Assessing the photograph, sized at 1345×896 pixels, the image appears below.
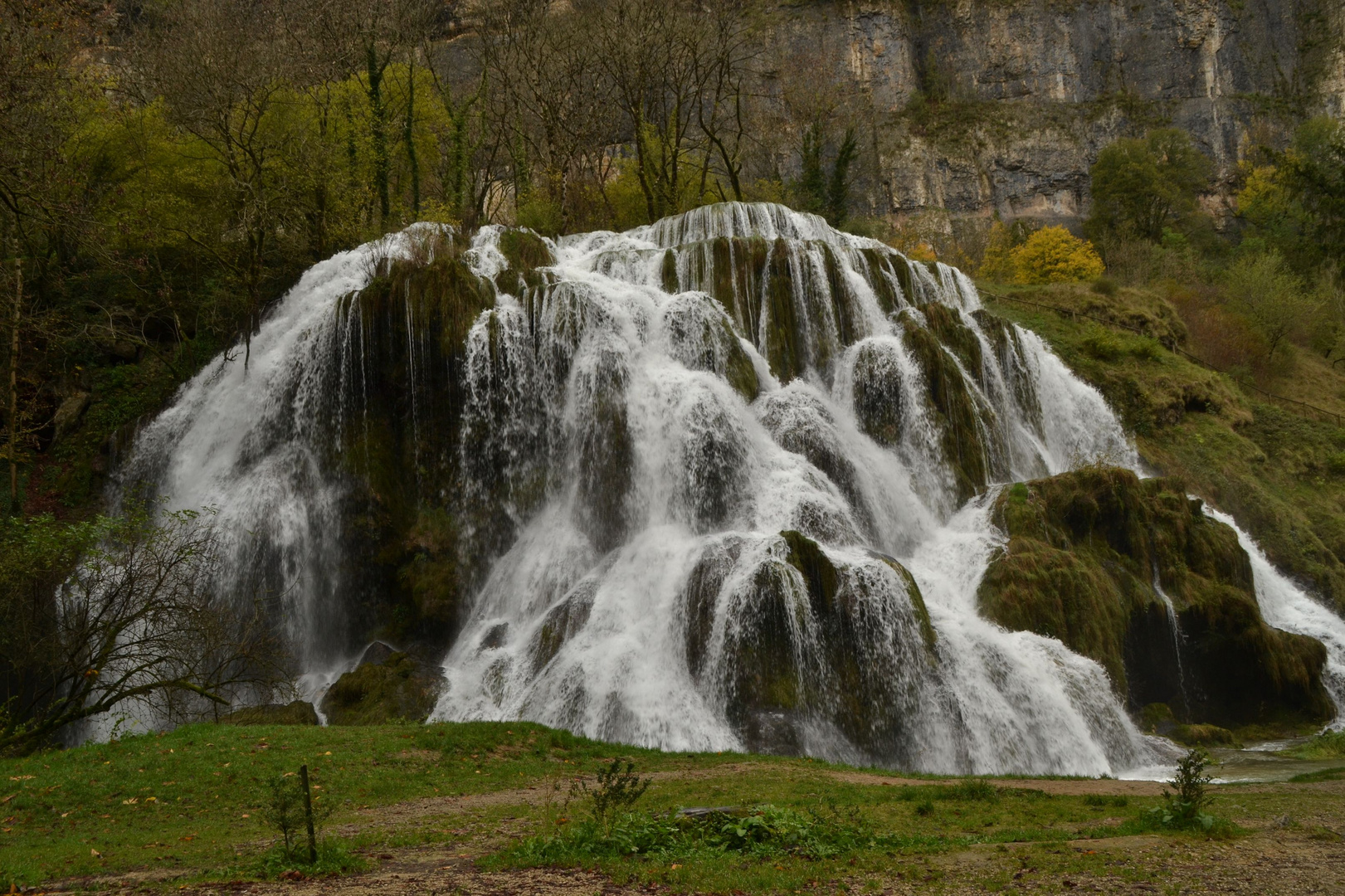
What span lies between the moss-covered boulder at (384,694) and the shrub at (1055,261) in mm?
36009

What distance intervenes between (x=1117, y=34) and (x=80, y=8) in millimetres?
84067

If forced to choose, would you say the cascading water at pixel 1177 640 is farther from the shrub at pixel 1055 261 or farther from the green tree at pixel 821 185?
the green tree at pixel 821 185

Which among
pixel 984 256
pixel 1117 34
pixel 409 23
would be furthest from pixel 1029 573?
pixel 1117 34

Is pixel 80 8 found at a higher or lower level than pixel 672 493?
higher

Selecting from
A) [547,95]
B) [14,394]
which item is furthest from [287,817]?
[547,95]

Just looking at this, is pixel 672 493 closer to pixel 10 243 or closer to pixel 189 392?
pixel 189 392

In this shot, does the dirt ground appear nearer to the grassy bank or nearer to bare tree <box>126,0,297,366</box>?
the grassy bank

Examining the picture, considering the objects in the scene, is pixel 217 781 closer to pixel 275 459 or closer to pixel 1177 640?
pixel 275 459

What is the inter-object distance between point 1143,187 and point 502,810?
54142mm

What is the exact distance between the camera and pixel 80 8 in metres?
12.5

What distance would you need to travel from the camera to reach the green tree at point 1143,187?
2013 inches

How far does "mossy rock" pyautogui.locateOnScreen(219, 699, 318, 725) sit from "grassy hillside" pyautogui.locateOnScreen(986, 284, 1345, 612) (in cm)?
2339

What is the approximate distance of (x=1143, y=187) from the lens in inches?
2019

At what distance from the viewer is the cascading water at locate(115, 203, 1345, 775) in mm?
15688
